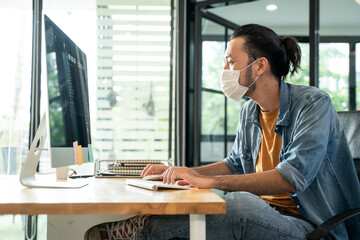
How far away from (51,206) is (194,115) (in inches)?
99.4

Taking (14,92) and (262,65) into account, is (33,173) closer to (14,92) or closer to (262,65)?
(262,65)

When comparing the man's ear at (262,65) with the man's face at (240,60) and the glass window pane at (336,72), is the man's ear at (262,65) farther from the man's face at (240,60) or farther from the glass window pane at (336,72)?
the glass window pane at (336,72)

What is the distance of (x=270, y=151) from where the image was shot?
1598 mm

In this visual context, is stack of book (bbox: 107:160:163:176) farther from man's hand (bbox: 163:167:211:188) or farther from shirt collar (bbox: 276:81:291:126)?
shirt collar (bbox: 276:81:291:126)

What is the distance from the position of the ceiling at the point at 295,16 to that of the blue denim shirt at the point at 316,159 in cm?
140

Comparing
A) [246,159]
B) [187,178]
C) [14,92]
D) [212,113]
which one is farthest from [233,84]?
[14,92]

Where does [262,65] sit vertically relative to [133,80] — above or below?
below

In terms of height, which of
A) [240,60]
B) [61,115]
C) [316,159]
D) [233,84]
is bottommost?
[316,159]

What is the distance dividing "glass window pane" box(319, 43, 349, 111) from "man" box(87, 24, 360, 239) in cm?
112

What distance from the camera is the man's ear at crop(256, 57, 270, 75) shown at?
5.58 feet

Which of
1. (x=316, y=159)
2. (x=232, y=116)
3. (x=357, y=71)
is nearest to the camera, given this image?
(x=316, y=159)

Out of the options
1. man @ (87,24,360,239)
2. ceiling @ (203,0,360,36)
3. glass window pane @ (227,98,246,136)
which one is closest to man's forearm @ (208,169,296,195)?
man @ (87,24,360,239)

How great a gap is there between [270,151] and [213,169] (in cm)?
30

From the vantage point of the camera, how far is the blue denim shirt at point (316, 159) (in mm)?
1307
